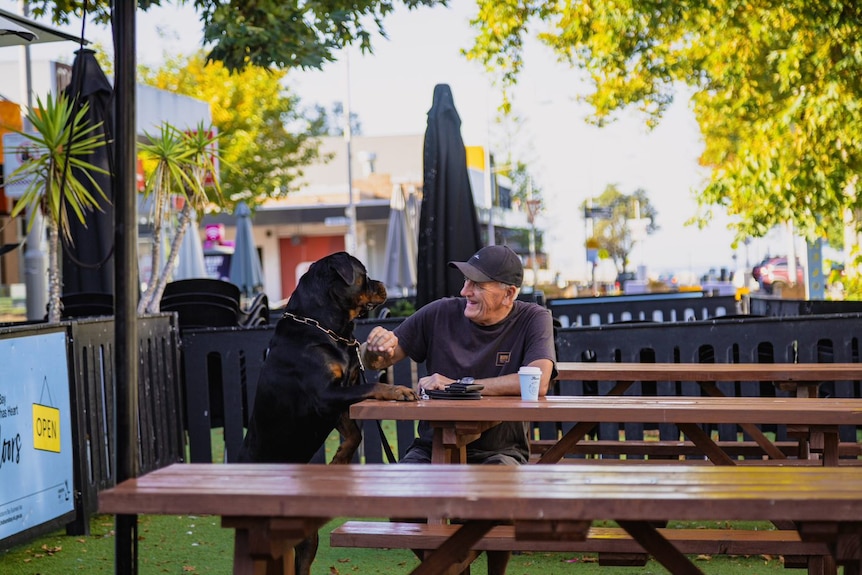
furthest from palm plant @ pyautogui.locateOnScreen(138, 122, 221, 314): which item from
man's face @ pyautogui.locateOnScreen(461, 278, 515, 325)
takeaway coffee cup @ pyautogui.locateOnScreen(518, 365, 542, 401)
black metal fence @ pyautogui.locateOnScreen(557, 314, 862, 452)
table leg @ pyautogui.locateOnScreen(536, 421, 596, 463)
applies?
takeaway coffee cup @ pyautogui.locateOnScreen(518, 365, 542, 401)

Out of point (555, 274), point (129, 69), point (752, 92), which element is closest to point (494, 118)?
point (555, 274)

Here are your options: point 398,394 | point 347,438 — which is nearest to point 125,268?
point 398,394

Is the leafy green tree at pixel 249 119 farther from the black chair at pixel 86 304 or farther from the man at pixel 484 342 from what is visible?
the man at pixel 484 342

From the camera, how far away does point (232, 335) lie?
8219 millimetres

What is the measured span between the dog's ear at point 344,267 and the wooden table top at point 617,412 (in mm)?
981

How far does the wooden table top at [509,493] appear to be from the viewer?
277 cm

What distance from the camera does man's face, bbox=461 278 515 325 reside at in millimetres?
5180

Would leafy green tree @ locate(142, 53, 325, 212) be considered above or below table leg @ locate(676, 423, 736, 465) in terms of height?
above

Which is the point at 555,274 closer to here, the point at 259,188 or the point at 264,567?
the point at 259,188

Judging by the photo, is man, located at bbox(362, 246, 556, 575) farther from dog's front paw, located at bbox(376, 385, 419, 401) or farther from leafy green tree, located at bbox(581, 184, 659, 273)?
leafy green tree, located at bbox(581, 184, 659, 273)

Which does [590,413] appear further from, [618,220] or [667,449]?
[618,220]

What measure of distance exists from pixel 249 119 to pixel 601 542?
93.0 feet

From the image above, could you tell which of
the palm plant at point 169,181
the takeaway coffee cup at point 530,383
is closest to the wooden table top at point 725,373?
the takeaway coffee cup at point 530,383

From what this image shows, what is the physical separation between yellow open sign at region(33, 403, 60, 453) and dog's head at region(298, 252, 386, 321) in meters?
1.97
